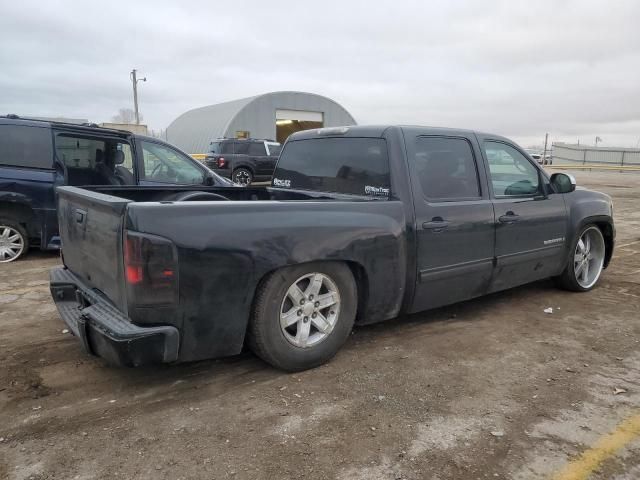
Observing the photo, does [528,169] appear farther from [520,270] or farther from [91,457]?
[91,457]

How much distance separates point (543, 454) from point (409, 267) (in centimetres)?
159

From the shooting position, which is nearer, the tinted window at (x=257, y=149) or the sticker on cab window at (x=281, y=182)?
the sticker on cab window at (x=281, y=182)

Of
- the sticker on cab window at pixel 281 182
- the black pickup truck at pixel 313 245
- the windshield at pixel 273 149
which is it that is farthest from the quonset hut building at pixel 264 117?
the black pickup truck at pixel 313 245

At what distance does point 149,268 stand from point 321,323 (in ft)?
4.17

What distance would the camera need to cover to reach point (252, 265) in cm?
303

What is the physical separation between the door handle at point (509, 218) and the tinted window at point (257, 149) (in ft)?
49.1

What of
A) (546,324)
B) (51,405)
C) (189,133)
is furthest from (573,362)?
(189,133)

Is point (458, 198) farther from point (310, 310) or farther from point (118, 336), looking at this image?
point (118, 336)

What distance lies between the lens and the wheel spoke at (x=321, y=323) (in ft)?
11.4

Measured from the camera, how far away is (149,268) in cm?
275

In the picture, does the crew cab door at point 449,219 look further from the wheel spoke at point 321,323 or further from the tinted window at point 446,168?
the wheel spoke at point 321,323

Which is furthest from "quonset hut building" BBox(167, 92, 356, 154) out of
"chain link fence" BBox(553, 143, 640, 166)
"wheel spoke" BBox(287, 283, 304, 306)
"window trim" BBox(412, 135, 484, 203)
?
"chain link fence" BBox(553, 143, 640, 166)

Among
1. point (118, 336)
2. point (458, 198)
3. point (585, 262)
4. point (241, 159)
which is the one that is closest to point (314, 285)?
point (118, 336)

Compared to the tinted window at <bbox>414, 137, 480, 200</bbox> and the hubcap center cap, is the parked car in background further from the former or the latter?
the tinted window at <bbox>414, 137, 480, 200</bbox>
